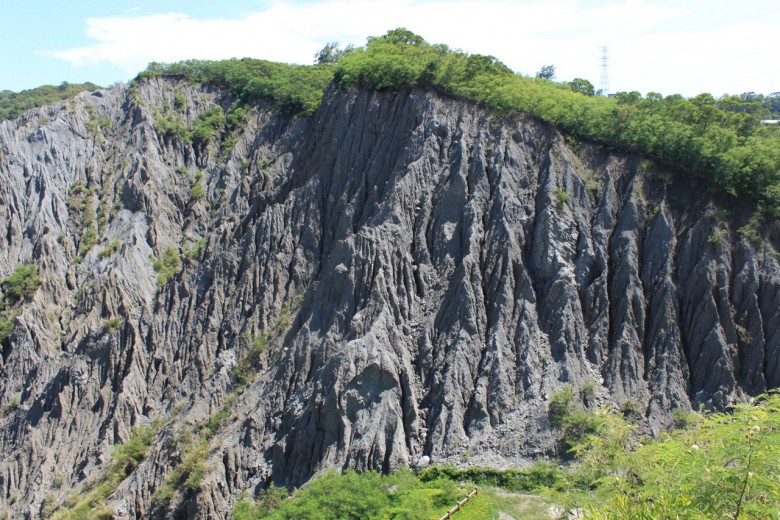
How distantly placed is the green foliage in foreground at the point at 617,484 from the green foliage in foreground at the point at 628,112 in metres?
13.1

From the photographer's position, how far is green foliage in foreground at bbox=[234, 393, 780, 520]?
11938 mm

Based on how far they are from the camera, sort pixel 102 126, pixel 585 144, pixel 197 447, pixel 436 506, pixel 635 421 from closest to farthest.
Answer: pixel 436 506, pixel 635 421, pixel 197 447, pixel 585 144, pixel 102 126

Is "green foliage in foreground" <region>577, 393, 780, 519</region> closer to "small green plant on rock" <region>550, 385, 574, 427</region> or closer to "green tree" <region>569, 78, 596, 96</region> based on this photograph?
"small green plant on rock" <region>550, 385, 574, 427</region>

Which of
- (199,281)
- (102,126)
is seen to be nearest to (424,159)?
(199,281)

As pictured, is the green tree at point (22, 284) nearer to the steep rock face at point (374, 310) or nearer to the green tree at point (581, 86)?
the steep rock face at point (374, 310)

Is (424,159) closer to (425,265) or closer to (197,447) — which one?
(425,265)

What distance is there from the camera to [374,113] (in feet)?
141

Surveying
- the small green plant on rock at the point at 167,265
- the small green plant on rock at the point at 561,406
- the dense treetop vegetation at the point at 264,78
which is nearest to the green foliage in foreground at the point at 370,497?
the small green plant on rock at the point at 561,406

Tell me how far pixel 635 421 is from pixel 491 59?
73.8 feet

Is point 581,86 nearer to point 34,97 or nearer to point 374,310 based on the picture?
point 374,310

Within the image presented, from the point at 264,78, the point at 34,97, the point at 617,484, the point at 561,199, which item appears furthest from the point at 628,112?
the point at 34,97

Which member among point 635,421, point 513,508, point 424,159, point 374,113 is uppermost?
point 374,113

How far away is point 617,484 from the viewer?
1377 cm

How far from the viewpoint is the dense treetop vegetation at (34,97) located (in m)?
66.1
